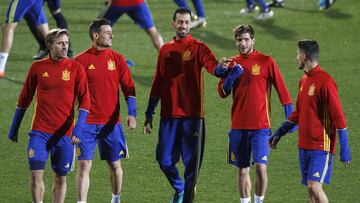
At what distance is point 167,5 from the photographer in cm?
2280

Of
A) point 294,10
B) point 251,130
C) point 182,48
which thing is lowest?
point 251,130

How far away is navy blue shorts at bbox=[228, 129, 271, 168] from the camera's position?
10.8 metres

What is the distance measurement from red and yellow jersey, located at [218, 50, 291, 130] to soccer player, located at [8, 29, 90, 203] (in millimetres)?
1595

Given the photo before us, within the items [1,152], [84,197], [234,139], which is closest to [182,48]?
[234,139]

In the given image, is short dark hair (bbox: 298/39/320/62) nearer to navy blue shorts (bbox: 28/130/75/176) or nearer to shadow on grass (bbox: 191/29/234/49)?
navy blue shorts (bbox: 28/130/75/176)

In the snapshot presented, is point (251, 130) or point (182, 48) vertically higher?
point (182, 48)

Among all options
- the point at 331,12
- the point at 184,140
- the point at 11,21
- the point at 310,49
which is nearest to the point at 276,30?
the point at 331,12

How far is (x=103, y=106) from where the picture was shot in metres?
11.0

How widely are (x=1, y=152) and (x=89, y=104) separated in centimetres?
358

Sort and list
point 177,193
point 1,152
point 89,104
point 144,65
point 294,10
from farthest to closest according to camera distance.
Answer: point 294,10 < point 144,65 < point 1,152 < point 177,193 < point 89,104

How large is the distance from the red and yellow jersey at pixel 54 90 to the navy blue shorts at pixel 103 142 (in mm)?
605

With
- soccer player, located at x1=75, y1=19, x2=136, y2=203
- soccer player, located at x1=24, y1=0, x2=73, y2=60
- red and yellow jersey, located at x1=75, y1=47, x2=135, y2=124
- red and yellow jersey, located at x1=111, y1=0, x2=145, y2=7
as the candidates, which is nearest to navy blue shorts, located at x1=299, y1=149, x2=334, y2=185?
soccer player, located at x1=75, y1=19, x2=136, y2=203

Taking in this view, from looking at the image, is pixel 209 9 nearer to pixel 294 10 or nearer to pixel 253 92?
pixel 294 10

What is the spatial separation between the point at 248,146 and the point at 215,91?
235 inches
